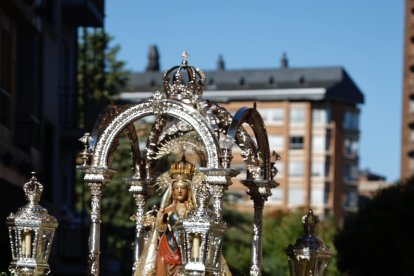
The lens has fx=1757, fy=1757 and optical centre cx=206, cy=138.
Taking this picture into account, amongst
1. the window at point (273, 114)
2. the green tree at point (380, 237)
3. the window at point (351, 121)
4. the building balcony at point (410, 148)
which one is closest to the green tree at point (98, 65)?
the green tree at point (380, 237)

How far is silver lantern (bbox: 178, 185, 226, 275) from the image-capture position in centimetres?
2381

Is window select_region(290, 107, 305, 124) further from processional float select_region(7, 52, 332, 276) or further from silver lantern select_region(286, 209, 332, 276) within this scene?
silver lantern select_region(286, 209, 332, 276)

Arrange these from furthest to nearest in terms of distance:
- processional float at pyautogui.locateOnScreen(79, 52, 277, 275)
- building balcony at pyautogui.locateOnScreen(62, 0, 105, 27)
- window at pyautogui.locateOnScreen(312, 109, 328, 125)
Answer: window at pyautogui.locateOnScreen(312, 109, 328, 125) → building balcony at pyautogui.locateOnScreen(62, 0, 105, 27) → processional float at pyautogui.locateOnScreen(79, 52, 277, 275)

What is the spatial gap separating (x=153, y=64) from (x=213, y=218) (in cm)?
10684

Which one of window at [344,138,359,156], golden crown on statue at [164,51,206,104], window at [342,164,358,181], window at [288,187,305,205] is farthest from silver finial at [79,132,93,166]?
Answer: window at [344,138,359,156]

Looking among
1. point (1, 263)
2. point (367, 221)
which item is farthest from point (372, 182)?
point (1, 263)

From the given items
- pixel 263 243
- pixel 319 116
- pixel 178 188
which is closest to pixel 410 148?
pixel 319 116

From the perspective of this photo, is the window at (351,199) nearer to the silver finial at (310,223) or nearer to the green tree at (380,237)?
the green tree at (380,237)

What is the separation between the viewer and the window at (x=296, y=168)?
12888 centimetres

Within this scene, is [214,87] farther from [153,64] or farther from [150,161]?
[150,161]

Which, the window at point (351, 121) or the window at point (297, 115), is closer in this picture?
the window at point (297, 115)

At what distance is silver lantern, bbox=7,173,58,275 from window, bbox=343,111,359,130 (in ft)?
362

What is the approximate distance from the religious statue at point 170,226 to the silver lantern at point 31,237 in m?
3.06

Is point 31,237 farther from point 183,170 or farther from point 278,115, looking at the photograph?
point 278,115
